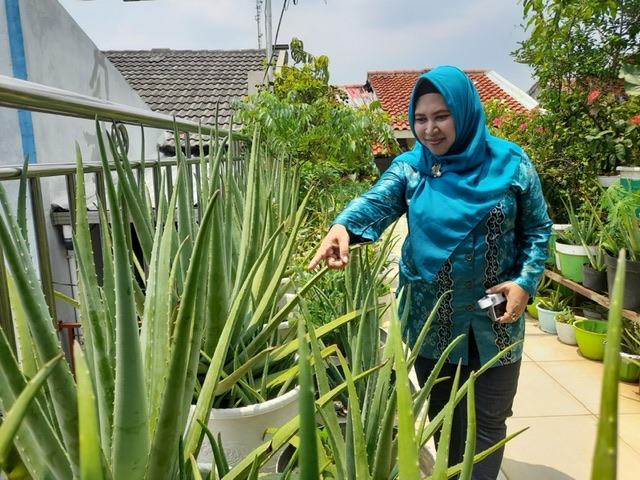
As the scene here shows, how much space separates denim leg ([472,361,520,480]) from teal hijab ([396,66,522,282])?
38 centimetres

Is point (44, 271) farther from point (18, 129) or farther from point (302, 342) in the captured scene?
point (18, 129)

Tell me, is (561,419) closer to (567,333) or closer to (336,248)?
(567,333)

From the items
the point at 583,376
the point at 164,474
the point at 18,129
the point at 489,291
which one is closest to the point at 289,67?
the point at 18,129

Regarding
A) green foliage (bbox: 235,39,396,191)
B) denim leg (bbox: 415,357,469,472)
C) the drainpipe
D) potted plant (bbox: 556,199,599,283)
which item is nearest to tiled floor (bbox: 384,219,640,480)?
denim leg (bbox: 415,357,469,472)

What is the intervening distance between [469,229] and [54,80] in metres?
5.08

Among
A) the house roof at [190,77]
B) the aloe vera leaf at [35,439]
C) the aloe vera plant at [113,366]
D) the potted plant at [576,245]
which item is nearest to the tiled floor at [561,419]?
the potted plant at [576,245]

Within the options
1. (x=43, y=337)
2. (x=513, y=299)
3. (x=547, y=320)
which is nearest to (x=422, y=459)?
(x=513, y=299)

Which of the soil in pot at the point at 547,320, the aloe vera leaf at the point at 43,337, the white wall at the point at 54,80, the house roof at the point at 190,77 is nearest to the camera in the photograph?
the aloe vera leaf at the point at 43,337

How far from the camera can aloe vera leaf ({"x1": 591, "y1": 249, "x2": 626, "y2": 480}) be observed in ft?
0.74

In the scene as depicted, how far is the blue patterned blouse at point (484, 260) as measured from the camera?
1.47m

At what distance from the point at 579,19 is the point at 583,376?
300 centimetres

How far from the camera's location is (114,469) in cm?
59

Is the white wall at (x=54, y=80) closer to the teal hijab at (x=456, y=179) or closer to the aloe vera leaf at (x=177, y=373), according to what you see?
the teal hijab at (x=456, y=179)

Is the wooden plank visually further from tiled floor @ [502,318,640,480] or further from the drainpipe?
the drainpipe
